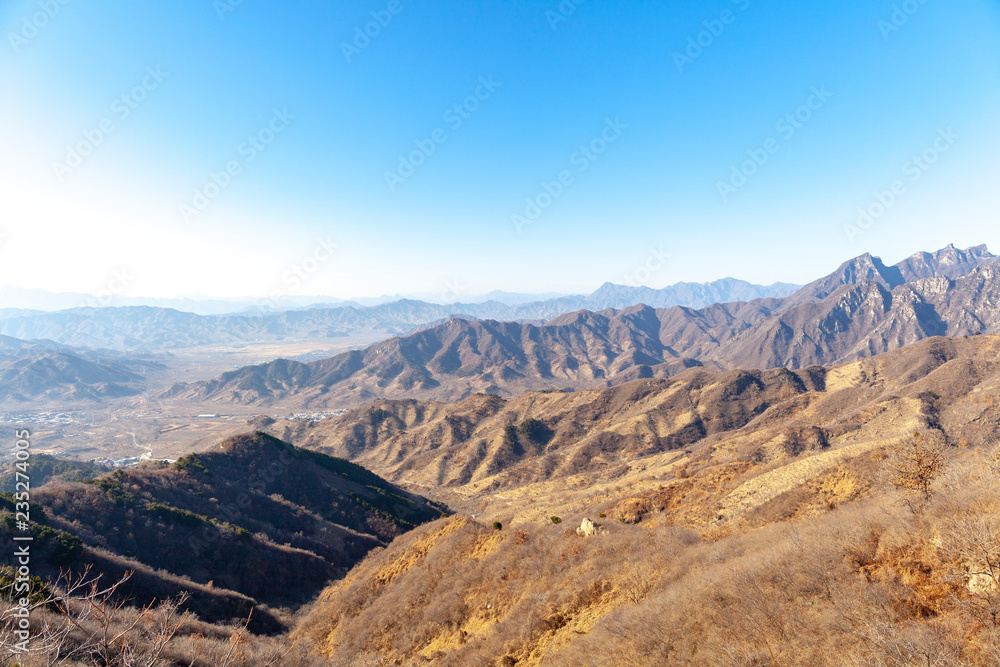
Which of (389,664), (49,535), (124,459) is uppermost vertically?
(49,535)

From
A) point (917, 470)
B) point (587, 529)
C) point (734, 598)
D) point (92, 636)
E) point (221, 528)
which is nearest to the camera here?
point (92, 636)

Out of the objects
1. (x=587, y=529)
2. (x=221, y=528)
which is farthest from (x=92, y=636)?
(x=221, y=528)

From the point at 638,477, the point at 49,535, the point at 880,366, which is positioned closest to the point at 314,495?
the point at 49,535

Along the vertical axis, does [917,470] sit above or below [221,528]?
above

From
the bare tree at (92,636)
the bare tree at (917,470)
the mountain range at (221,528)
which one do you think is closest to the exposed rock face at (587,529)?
the bare tree at (917,470)

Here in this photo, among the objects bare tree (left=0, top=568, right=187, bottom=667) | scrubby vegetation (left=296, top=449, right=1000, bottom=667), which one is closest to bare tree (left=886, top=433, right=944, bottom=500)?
scrubby vegetation (left=296, top=449, right=1000, bottom=667)

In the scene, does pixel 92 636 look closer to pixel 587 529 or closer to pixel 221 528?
pixel 587 529

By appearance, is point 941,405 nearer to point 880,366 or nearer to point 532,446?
point 880,366

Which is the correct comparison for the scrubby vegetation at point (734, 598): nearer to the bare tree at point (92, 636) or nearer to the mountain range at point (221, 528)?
the bare tree at point (92, 636)

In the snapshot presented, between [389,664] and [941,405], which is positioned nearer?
[389,664]

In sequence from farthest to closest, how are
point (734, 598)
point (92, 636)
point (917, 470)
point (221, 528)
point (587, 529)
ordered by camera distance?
Answer: 1. point (221, 528)
2. point (587, 529)
3. point (917, 470)
4. point (734, 598)
5. point (92, 636)

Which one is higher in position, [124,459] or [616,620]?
[616,620]
